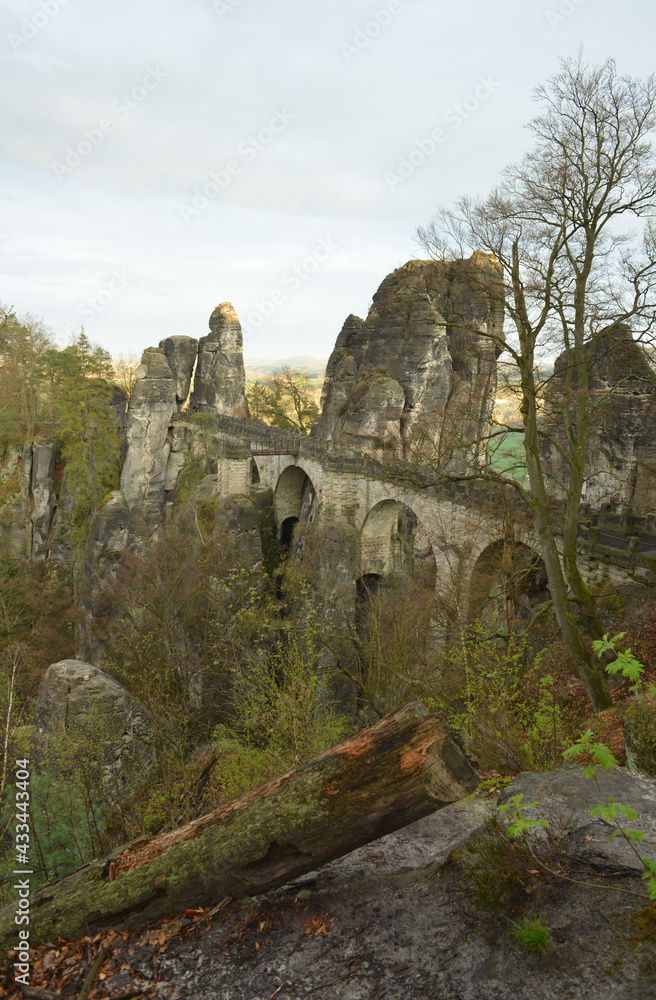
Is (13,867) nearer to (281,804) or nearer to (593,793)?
(281,804)

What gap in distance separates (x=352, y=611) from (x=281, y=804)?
15.4 metres

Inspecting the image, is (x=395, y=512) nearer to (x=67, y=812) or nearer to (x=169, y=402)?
(x=67, y=812)

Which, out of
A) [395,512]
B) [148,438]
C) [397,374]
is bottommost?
[395,512]

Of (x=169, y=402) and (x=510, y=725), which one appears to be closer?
(x=510, y=725)

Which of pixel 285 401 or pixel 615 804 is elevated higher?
pixel 285 401

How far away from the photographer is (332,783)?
3.66 m

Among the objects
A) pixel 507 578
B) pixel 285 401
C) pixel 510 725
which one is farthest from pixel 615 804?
pixel 285 401

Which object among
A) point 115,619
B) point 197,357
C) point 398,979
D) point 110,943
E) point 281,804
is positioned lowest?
point 115,619

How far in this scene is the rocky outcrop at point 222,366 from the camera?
38.2 meters

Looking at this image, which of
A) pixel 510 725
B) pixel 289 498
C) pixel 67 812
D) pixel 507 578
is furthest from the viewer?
pixel 289 498

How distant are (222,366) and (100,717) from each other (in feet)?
104

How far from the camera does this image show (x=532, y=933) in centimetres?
273

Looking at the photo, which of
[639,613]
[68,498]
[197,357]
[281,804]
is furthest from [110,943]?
[197,357]

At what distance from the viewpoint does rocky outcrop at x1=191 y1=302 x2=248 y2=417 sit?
38.2 m
